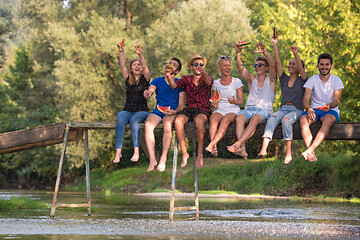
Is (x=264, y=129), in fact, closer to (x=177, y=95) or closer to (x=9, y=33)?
(x=177, y=95)

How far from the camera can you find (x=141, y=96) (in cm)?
1493

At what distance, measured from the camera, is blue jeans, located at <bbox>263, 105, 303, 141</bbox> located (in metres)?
12.9

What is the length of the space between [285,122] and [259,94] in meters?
1.21

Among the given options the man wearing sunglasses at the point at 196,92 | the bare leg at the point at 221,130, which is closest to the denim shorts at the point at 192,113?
the man wearing sunglasses at the point at 196,92

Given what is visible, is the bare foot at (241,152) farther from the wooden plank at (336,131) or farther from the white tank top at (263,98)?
the white tank top at (263,98)

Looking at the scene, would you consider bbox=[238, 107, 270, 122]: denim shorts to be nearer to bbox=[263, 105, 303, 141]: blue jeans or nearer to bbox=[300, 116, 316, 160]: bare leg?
bbox=[263, 105, 303, 141]: blue jeans

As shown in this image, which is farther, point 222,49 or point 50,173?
point 50,173

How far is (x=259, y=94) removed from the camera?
1395 cm

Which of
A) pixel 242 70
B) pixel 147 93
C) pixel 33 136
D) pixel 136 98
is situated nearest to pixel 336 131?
pixel 242 70

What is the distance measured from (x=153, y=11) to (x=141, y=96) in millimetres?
29922

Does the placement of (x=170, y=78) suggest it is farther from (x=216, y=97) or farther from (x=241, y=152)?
(x=241, y=152)

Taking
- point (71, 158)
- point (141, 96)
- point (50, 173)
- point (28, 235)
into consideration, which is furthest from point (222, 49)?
point (28, 235)

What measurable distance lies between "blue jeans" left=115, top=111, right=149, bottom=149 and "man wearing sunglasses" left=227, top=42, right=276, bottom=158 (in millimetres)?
2402

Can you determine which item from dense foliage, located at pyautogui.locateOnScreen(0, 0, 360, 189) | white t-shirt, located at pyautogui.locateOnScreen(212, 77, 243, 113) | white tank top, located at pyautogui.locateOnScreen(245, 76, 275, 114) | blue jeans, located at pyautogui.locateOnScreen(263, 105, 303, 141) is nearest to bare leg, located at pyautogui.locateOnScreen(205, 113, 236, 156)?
white t-shirt, located at pyautogui.locateOnScreen(212, 77, 243, 113)
